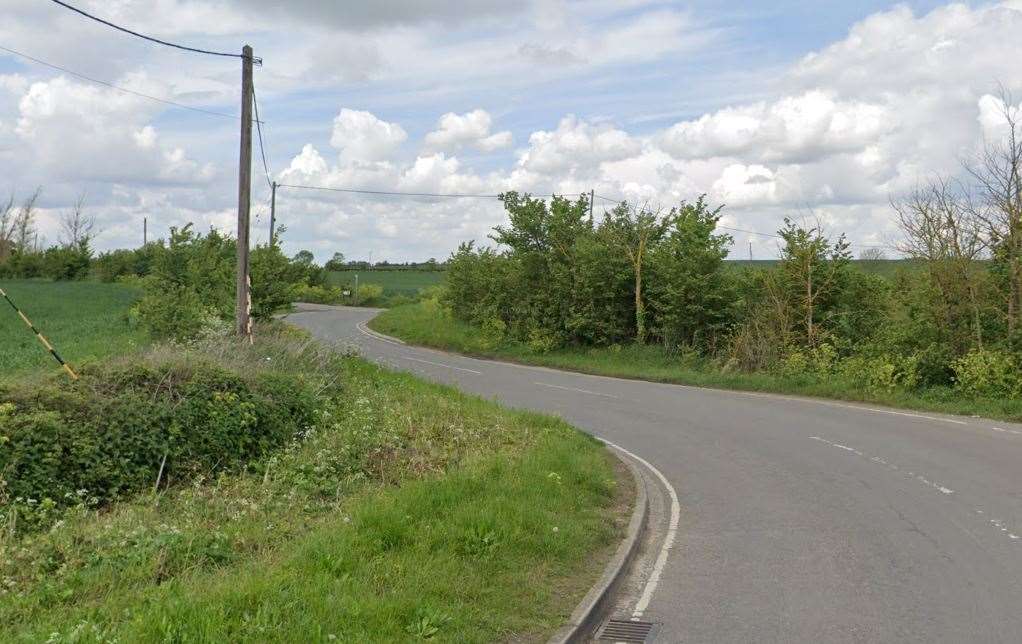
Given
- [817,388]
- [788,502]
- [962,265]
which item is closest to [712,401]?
[817,388]

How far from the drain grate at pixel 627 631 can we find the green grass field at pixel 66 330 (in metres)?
9.32

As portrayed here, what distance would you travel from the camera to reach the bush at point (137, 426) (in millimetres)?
10164

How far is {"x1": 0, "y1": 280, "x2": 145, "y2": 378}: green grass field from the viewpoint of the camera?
1947 centimetres

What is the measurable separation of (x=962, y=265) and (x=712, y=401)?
615cm

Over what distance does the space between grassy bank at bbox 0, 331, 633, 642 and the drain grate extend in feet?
1.02

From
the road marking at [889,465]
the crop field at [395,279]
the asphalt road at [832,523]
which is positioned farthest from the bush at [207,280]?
the crop field at [395,279]

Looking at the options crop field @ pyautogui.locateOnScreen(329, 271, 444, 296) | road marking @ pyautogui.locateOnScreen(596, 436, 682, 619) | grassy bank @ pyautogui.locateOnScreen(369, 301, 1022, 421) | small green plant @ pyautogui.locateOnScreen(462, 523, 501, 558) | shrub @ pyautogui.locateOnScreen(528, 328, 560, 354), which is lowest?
road marking @ pyautogui.locateOnScreen(596, 436, 682, 619)

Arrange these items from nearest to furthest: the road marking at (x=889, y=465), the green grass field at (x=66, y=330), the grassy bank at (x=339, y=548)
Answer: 1. the grassy bank at (x=339, y=548)
2. the road marking at (x=889, y=465)
3. the green grass field at (x=66, y=330)

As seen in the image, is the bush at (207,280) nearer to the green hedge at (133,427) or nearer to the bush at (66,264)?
the green hedge at (133,427)

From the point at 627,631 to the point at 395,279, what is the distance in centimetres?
10275

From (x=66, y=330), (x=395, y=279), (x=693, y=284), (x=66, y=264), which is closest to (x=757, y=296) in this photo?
(x=693, y=284)

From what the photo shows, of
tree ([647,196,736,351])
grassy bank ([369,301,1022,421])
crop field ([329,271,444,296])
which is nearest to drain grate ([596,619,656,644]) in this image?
grassy bank ([369,301,1022,421])

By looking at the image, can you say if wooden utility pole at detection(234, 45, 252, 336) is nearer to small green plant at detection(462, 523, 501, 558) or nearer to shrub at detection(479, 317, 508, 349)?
small green plant at detection(462, 523, 501, 558)

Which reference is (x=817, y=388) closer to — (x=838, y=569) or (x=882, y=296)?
(x=882, y=296)
